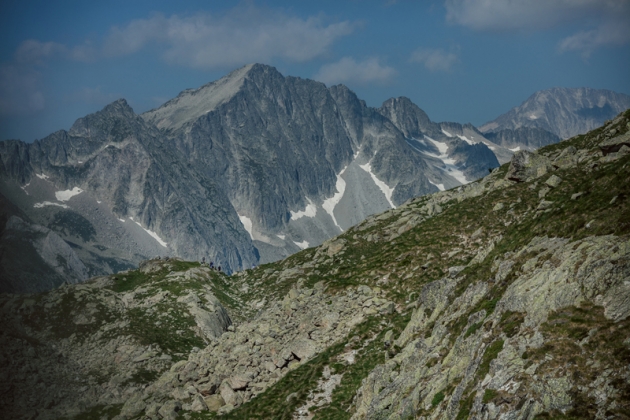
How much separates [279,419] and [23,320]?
173 feet

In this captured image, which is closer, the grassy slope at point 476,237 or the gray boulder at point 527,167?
the grassy slope at point 476,237

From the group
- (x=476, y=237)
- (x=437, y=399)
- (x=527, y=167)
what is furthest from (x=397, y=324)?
(x=527, y=167)

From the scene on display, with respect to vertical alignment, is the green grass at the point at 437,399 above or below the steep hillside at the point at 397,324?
below

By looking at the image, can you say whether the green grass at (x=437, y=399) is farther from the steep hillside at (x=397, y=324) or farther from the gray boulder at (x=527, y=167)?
the gray boulder at (x=527, y=167)

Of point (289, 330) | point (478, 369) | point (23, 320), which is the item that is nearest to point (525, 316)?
point (478, 369)

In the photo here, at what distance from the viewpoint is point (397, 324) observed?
4256 centimetres

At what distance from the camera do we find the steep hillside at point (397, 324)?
21938 millimetres

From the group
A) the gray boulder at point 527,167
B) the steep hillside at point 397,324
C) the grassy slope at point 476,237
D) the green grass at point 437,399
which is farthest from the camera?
the gray boulder at point 527,167

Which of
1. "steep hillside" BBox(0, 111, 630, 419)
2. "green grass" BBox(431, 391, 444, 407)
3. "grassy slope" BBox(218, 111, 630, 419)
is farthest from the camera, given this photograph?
"grassy slope" BBox(218, 111, 630, 419)

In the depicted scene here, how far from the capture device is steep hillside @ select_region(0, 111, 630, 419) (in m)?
21.9

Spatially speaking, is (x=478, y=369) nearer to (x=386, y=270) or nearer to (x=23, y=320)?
(x=386, y=270)

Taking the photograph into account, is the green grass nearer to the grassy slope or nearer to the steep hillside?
the steep hillside

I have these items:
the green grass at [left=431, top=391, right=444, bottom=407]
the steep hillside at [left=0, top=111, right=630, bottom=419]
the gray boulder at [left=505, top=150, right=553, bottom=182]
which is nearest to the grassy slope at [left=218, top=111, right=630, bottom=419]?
the steep hillside at [left=0, top=111, right=630, bottom=419]

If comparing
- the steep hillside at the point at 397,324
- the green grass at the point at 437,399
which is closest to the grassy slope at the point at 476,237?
the steep hillside at the point at 397,324
